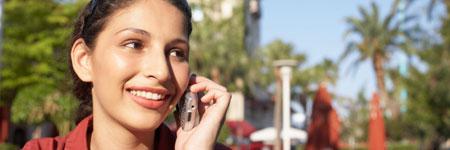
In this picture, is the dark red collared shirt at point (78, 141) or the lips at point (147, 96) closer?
the lips at point (147, 96)

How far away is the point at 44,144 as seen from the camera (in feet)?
6.13

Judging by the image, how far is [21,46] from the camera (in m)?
22.7

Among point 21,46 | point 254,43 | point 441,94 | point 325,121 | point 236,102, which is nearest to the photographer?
point 325,121

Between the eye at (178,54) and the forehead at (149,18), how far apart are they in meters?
0.04

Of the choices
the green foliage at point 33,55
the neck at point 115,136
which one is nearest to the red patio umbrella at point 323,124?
the green foliage at point 33,55

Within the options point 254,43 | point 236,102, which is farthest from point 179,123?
point 254,43

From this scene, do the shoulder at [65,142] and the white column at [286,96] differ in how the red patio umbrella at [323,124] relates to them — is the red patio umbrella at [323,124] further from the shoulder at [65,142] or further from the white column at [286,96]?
the shoulder at [65,142]

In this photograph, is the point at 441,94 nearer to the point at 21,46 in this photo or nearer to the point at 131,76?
the point at 21,46

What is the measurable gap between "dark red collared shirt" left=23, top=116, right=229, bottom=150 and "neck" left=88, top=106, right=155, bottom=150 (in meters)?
0.04

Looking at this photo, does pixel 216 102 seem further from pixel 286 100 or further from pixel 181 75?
pixel 286 100

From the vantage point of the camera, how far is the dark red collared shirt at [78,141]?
73.1 inches

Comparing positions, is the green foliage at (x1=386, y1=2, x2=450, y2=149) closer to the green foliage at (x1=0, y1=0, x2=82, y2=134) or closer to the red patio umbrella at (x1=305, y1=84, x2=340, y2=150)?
the green foliage at (x1=0, y1=0, x2=82, y2=134)

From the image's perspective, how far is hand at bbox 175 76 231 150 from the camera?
1869 mm

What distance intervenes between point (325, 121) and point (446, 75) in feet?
59.3
